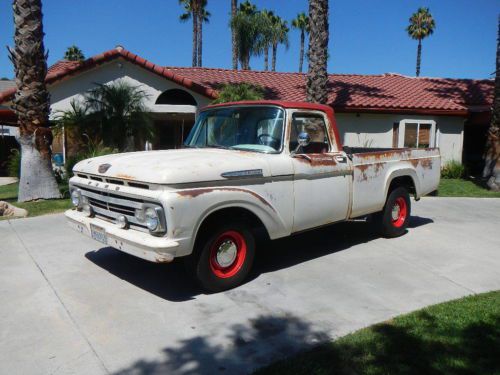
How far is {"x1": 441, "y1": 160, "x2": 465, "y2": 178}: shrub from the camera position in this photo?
16.0 meters

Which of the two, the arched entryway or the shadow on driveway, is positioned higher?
the arched entryway

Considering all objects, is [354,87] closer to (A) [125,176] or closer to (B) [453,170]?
(B) [453,170]

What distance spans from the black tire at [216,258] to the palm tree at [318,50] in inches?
324

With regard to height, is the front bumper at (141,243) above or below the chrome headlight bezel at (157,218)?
below

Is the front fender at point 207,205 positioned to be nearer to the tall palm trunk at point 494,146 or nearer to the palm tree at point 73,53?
the tall palm trunk at point 494,146

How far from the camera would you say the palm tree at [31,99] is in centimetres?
923

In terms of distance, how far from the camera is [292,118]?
16.9 feet

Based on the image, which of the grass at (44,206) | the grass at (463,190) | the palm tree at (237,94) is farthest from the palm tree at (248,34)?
the grass at (44,206)

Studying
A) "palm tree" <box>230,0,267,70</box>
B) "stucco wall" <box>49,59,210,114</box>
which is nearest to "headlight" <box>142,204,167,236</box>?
"stucco wall" <box>49,59,210,114</box>

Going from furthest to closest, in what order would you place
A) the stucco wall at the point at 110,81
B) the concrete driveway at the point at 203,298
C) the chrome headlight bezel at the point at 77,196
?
the stucco wall at the point at 110,81 → the chrome headlight bezel at the point at 77,196 → the concrete driveway at the point at 203,298

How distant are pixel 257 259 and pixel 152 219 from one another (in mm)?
2109

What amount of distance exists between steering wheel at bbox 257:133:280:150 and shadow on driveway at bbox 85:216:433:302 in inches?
58.9

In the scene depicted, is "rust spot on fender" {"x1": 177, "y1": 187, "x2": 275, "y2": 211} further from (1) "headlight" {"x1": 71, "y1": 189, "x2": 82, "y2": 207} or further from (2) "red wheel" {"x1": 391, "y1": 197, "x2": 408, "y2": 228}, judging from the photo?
(2) "red wheel" {"x1": 391, "y1": 197, "x2": 408, "y2": 228}

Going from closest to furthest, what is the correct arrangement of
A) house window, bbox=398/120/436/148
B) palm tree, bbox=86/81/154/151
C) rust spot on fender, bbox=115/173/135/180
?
rust spot on fender, bbox=115/173/135/180
palm tree, bbox=86/81/154/151
house window, bbox=398/120/436/148
